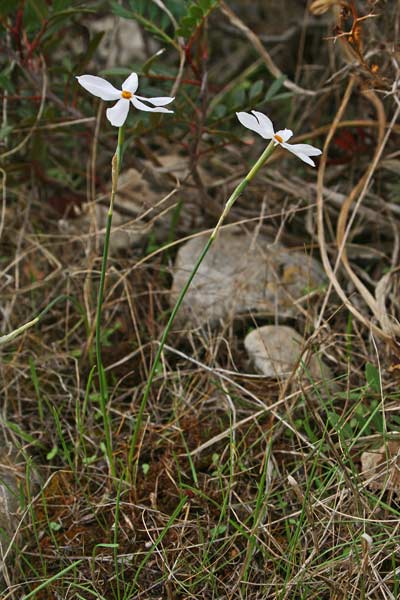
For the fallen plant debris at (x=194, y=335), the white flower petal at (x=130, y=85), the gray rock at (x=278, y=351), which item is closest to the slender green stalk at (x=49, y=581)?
the fallen plant debris at (x=194, y=335)

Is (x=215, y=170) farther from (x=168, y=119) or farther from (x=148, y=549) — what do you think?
(x=148, y=549)

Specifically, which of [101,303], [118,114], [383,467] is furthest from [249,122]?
[383,467]

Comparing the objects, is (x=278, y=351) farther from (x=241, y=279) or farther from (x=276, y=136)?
(x=276, y=136)

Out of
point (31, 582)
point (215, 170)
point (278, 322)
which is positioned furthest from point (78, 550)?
point (215, 170)

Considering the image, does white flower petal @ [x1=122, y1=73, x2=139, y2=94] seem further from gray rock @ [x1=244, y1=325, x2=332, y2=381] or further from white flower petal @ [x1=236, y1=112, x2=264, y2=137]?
gray rock @ [x1=244, y1=325, x2=332, y2=381]

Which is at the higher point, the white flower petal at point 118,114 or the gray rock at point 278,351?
the white flower petal at point 118,114

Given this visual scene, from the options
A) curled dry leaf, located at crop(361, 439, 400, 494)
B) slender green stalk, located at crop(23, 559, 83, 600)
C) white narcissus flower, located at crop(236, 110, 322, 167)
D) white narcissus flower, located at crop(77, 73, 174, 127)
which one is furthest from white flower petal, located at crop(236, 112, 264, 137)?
slender green stalk, located at crop(23, 559, 83, 600)

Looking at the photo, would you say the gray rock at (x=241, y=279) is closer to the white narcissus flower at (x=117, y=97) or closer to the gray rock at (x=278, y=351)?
the gray rock at (x=278, y=351)
